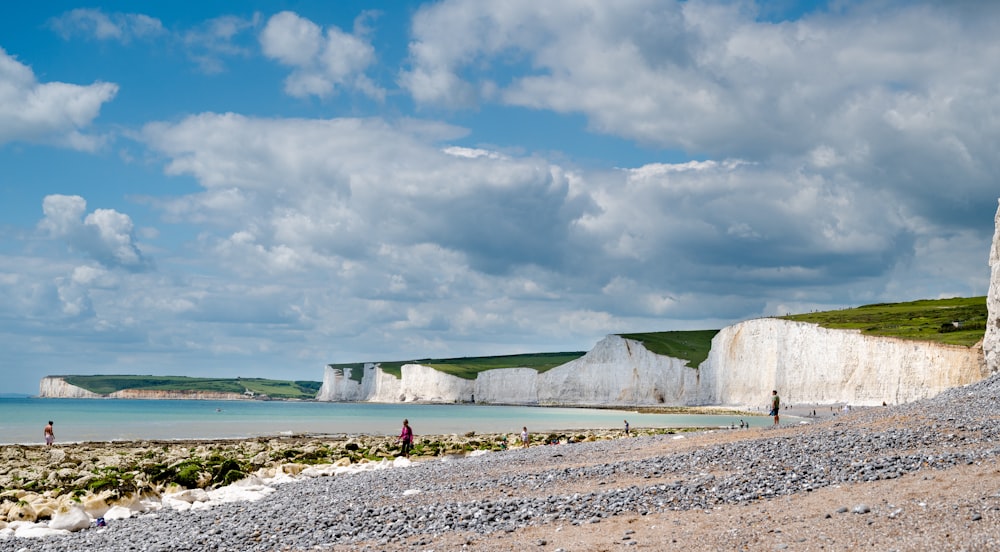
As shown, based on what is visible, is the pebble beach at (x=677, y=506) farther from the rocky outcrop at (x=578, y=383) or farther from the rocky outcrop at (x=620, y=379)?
the rocky outcrop at (x=578, y=383)

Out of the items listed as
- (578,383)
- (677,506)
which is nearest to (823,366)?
(578,383)

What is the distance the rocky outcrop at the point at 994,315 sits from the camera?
28031 mm

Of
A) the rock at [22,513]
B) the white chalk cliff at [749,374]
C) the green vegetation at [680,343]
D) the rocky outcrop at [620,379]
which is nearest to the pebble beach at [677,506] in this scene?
the rock at [22,513]

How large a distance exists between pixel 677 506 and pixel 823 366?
69.2 meters

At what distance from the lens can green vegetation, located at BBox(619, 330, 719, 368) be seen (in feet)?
353

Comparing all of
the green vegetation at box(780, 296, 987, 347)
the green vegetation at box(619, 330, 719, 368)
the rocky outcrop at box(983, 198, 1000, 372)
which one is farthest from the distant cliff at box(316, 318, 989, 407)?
the rocky outcrop at box(983, 198, 1000, 372)

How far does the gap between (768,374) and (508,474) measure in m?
72.0

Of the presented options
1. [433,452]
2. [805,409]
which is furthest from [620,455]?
[805,409]

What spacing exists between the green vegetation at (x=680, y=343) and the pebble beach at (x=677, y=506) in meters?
91.0

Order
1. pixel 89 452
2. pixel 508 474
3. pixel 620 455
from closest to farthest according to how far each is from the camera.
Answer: pixel 508 474 < pixel 620 455 < pixel 89 452

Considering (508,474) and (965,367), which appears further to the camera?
(965,367)

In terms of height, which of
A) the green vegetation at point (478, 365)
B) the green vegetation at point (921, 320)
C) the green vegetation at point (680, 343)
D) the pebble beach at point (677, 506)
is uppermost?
the green vegetation at point (921, 320)

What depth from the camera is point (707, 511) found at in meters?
10.2

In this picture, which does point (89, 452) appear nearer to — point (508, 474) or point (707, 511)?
point (508, 474)
